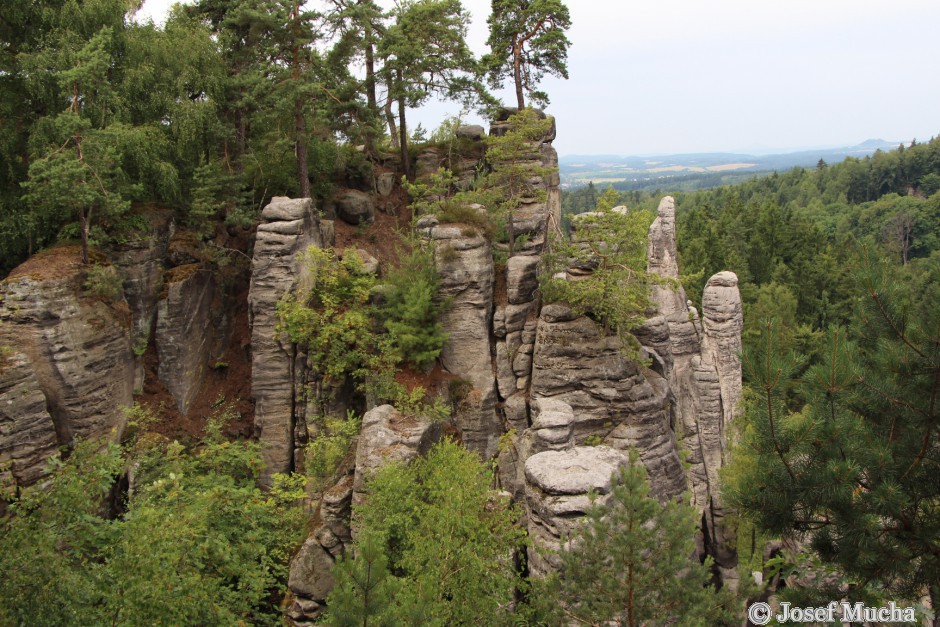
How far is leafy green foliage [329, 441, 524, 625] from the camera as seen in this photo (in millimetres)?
11336

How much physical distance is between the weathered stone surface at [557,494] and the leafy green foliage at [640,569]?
7.18 ft

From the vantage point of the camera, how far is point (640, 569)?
8586 mm

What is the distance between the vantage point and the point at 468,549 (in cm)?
1206

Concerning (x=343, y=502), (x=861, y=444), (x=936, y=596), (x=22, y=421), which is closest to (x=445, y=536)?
(x=343, y=502)

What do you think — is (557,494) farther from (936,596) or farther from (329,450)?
(329,450)

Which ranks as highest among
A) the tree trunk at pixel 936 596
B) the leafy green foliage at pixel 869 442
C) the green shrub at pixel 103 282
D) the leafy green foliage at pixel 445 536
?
the green shrub at pixel 103 282

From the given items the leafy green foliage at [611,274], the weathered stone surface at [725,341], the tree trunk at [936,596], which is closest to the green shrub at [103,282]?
the leafy green foliage at [611,274]

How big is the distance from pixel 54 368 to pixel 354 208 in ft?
36.9

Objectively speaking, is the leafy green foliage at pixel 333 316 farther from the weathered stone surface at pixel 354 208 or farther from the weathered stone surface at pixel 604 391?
the weathered stone surface at pixel 604 391

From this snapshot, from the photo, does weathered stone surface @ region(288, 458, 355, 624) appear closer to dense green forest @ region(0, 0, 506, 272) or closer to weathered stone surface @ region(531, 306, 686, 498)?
weathered stone surface @ region(531, 306, 686, 498)

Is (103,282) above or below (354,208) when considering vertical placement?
below

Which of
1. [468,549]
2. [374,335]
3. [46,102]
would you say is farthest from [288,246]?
[468,549]

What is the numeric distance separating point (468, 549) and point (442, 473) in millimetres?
2364

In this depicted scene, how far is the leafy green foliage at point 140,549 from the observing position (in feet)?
28.1
